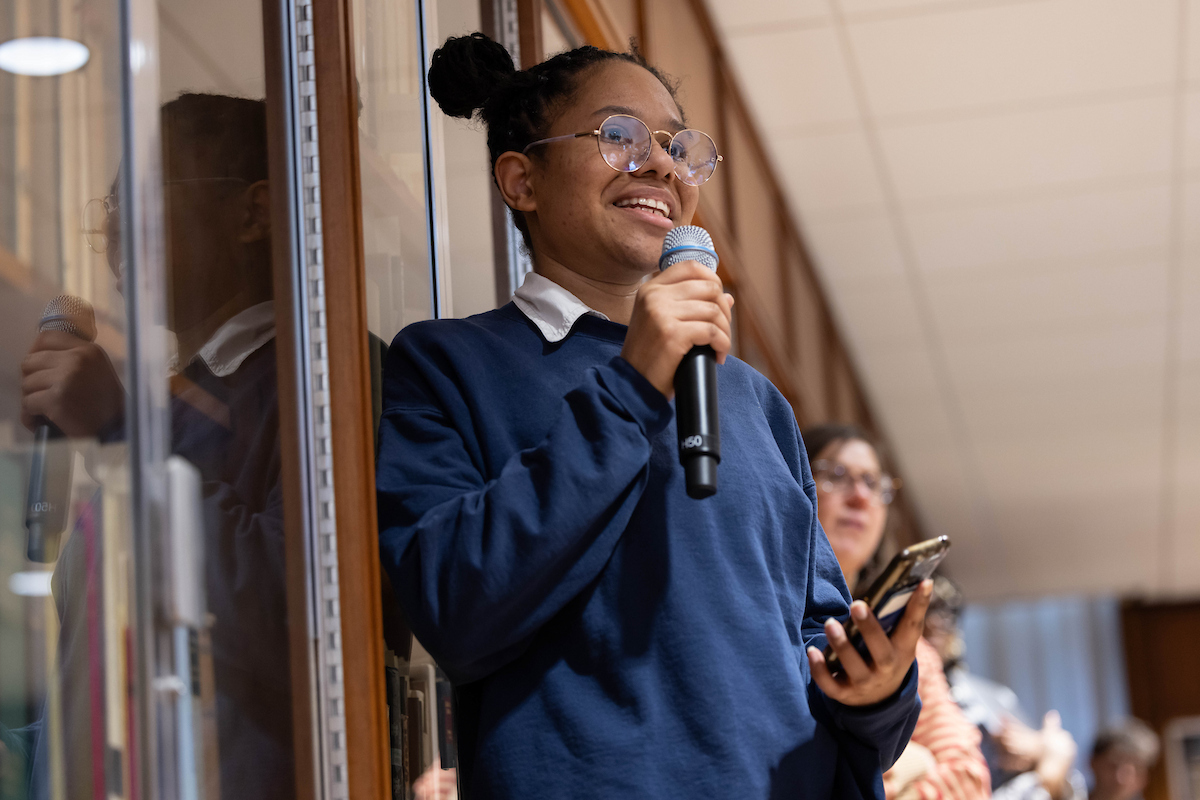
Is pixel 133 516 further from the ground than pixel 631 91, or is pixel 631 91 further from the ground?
Answer: pixel 631 91

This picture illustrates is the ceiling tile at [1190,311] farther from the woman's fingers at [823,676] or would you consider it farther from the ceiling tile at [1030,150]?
the woman's fingers at [823,676]

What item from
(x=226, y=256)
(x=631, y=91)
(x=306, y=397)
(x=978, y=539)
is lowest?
(x=978, y=539)

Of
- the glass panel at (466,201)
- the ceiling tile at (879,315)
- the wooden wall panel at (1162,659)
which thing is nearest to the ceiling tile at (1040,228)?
the ceiling tile at (879,315)

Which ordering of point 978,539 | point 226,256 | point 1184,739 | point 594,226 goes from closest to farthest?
point 226,256 < point 594,226 < point 978,539 < point 1184,739

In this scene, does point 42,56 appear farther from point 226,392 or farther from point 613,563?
point 613,563

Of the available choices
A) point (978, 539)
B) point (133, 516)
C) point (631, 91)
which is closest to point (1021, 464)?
point (978, 539)

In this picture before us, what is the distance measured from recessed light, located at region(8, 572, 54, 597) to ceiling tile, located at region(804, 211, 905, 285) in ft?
12.3

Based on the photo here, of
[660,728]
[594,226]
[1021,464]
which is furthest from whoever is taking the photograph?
[1021,464]

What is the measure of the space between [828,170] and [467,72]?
285 centimetres

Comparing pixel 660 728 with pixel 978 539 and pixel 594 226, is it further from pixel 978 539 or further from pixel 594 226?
pixel 978 539

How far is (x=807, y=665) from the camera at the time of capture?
1.14 metres

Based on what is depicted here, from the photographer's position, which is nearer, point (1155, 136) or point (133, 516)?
point (133, 516)

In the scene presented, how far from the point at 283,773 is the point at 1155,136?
359 centimetres

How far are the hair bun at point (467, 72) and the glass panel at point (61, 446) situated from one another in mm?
494
